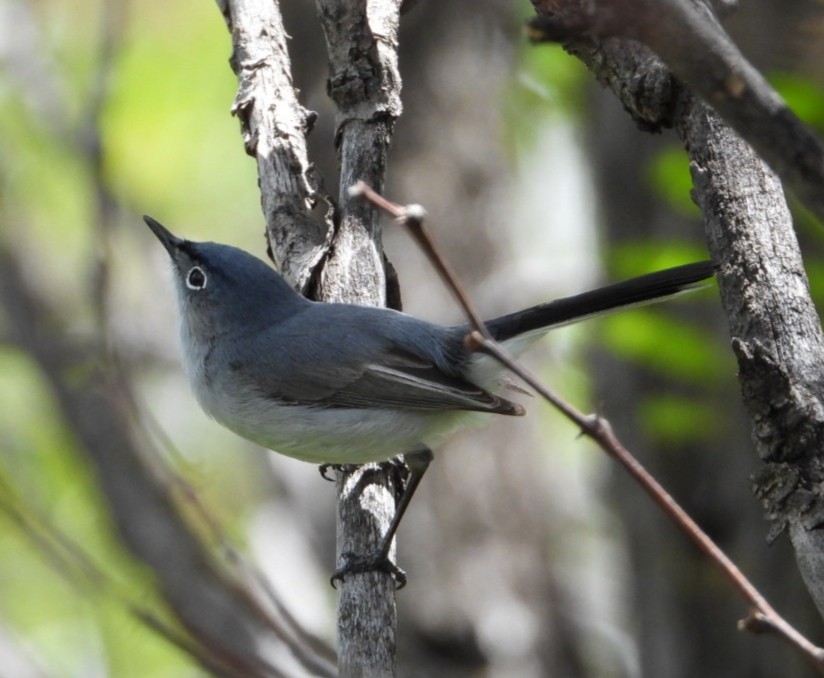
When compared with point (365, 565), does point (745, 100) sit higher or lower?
lower

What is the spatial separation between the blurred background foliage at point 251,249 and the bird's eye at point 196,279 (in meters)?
0.35

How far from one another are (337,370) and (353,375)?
0.06 m

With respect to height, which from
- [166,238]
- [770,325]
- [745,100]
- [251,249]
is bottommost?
[745,100]

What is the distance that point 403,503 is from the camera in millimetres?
3357

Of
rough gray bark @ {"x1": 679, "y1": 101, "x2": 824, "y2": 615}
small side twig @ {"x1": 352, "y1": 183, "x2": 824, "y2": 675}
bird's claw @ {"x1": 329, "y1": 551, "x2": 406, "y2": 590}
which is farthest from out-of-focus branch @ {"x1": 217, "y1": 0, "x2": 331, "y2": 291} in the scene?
small side twig @ {"x1": 352, "y1": 183, "x2": 824, "y2": 675}

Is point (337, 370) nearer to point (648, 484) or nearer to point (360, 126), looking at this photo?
point (360, 126)

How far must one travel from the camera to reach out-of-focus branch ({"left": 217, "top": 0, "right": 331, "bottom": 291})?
3.69 m

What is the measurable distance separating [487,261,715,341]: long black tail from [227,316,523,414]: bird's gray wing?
0.82ft

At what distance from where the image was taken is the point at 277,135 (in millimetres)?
3684

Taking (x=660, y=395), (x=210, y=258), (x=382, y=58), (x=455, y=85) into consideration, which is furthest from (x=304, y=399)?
(x=455, y=85)

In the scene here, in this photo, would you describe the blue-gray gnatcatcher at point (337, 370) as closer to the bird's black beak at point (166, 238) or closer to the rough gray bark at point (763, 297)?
the bird's black beak at point (166, 238)

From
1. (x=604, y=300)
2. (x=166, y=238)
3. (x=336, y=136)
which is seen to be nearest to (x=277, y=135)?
(x=336, y=136)

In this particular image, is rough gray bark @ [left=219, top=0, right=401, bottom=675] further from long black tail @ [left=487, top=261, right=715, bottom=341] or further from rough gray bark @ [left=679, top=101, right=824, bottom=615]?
rough gray bark @ [left=679, top=101, right=824, bottom=615]

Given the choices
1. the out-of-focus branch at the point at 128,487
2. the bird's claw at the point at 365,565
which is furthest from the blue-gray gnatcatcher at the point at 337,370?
the out-of-focus branch at the point at 128,487
